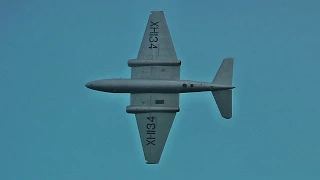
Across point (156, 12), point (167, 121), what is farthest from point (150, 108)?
point (156, 12)

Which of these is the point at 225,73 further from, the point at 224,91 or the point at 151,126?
the point at 151,126

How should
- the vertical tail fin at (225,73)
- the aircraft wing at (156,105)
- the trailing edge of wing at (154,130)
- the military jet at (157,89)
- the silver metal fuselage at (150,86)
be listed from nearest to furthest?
1. the silver metal fuselage at (150,86)
2. the military jet at (157,89)
3. the vertical tail fin at (225,73)
4. the aircraft wing at (156,105)
5. the trailing edge of wing at (154,130)

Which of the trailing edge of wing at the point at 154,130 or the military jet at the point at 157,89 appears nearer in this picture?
the military jet at the point at 157,89

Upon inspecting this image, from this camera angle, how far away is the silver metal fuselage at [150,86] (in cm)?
4781

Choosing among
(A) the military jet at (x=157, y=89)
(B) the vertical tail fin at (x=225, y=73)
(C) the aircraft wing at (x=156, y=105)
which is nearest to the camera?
(A) the military jet at (x=157, y=89)

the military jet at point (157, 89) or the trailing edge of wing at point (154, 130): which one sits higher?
the military jet at point (157, 89)

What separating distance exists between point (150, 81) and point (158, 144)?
6.30 meters

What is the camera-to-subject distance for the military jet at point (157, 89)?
47938mm

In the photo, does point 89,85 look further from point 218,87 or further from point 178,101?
point 218,87

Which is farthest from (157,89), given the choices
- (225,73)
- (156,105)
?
(225,73)

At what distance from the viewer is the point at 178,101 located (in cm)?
4897

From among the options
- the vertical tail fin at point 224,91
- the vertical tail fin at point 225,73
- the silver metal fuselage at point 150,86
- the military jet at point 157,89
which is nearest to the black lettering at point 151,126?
the military jet at point 157,89

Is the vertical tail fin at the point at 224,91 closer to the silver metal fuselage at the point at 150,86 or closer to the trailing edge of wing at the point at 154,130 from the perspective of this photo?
the silver metal fuselage at the point at 150,86

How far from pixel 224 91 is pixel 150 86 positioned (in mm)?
7157
